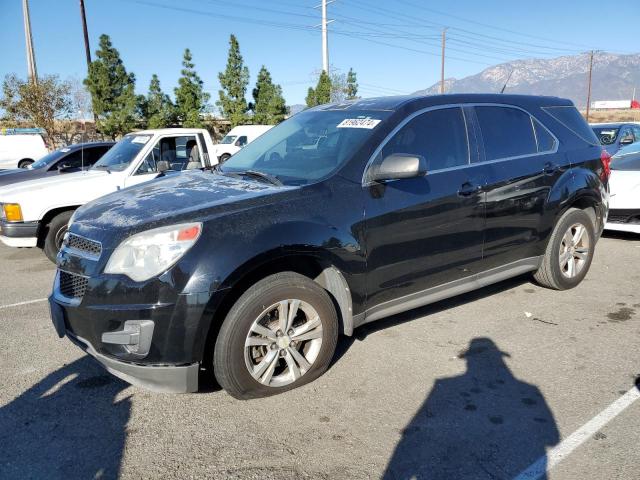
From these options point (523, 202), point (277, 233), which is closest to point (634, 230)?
point (523, 202)

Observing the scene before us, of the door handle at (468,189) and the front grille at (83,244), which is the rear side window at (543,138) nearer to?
the door handle at (468,189)

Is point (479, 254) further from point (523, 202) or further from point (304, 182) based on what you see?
point (304, 182)

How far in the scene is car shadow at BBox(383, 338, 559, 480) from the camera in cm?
249

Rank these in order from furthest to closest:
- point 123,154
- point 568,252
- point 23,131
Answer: point 23,131 → point 123,154 → point 568,252

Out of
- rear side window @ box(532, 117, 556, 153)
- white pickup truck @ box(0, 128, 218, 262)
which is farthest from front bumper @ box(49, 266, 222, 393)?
rear side window @ box(532, 117, 556, 153)

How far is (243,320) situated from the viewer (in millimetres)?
2906

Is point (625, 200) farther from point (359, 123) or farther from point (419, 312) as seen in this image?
point (359, 123)

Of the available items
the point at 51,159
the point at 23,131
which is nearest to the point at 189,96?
the point at 23,131

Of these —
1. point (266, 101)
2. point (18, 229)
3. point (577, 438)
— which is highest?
point (266, 101)

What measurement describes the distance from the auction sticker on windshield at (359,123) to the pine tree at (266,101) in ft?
92.8

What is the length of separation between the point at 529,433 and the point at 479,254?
1.62m

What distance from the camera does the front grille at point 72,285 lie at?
293cm

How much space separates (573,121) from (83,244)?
454cm

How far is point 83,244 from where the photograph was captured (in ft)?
10.1
